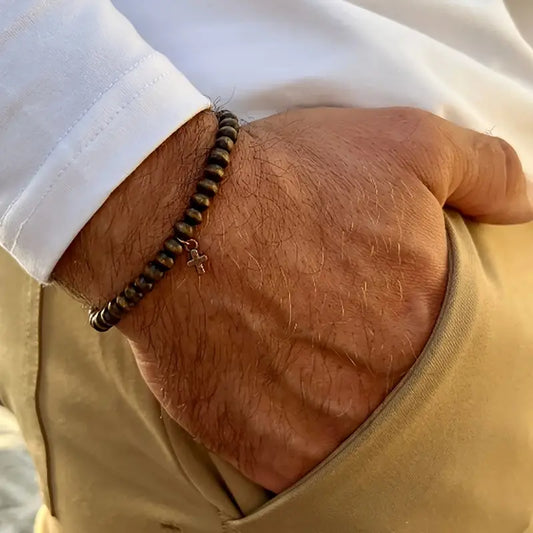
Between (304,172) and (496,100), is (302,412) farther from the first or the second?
(496,100)

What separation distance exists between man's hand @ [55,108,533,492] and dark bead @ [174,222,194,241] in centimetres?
1

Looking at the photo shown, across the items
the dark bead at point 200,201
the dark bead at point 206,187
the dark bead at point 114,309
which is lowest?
the dark bead at point 114,309

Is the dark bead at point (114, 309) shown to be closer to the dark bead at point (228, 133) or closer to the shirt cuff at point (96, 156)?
the shirt cuff at point (96, 156)

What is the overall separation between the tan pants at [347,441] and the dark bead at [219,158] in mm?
199

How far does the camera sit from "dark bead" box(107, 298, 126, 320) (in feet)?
1.88

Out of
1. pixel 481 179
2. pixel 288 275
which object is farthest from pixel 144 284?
pixel 481 179

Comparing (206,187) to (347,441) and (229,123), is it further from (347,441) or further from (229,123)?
(347,441)

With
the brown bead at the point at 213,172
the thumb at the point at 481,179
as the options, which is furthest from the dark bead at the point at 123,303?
the thumb at the point at 481,179

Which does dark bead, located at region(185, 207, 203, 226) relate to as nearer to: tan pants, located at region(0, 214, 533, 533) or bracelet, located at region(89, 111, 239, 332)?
bracelet, located at region(89, 111, 239, 332)

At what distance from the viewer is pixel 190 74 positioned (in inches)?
25.6

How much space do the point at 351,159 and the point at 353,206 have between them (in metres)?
0.04

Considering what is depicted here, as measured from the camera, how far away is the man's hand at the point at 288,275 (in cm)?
58

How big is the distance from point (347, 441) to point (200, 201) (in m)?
0.23

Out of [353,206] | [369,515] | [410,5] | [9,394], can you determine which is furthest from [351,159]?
[9,394]
